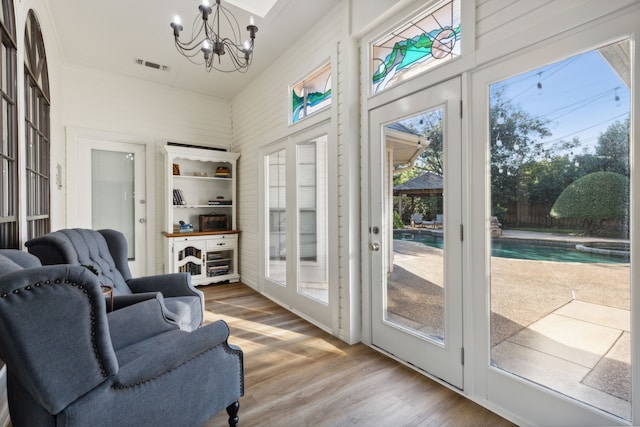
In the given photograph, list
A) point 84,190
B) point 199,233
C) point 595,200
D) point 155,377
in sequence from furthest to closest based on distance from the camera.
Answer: point 199,233
point 84,190
point 595,200
point 155,377

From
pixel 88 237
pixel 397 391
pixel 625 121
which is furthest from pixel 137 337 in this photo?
pixel 625 121

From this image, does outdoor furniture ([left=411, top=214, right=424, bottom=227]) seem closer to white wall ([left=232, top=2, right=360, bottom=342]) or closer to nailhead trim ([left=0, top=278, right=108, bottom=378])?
white wall ([left=232, top=2, right=360, bottom=342])

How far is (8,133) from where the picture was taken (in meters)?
1.86

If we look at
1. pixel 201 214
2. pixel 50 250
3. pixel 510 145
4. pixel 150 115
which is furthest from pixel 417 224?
pixel 150 115

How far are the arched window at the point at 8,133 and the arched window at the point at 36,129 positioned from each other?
1.38 feet

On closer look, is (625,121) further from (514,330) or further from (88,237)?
(88,237)

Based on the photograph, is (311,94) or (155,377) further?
(311,94)

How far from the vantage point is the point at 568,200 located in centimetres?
156

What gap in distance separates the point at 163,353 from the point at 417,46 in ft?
8.12

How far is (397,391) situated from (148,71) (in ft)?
15.5

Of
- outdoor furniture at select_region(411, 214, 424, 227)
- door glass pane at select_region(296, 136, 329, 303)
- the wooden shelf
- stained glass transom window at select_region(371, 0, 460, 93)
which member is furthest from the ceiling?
the wooden shelf

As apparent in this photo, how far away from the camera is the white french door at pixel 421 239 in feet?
6.54

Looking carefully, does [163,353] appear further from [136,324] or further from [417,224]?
[417,224]

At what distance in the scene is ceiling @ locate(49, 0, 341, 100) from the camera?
286 centimetres
